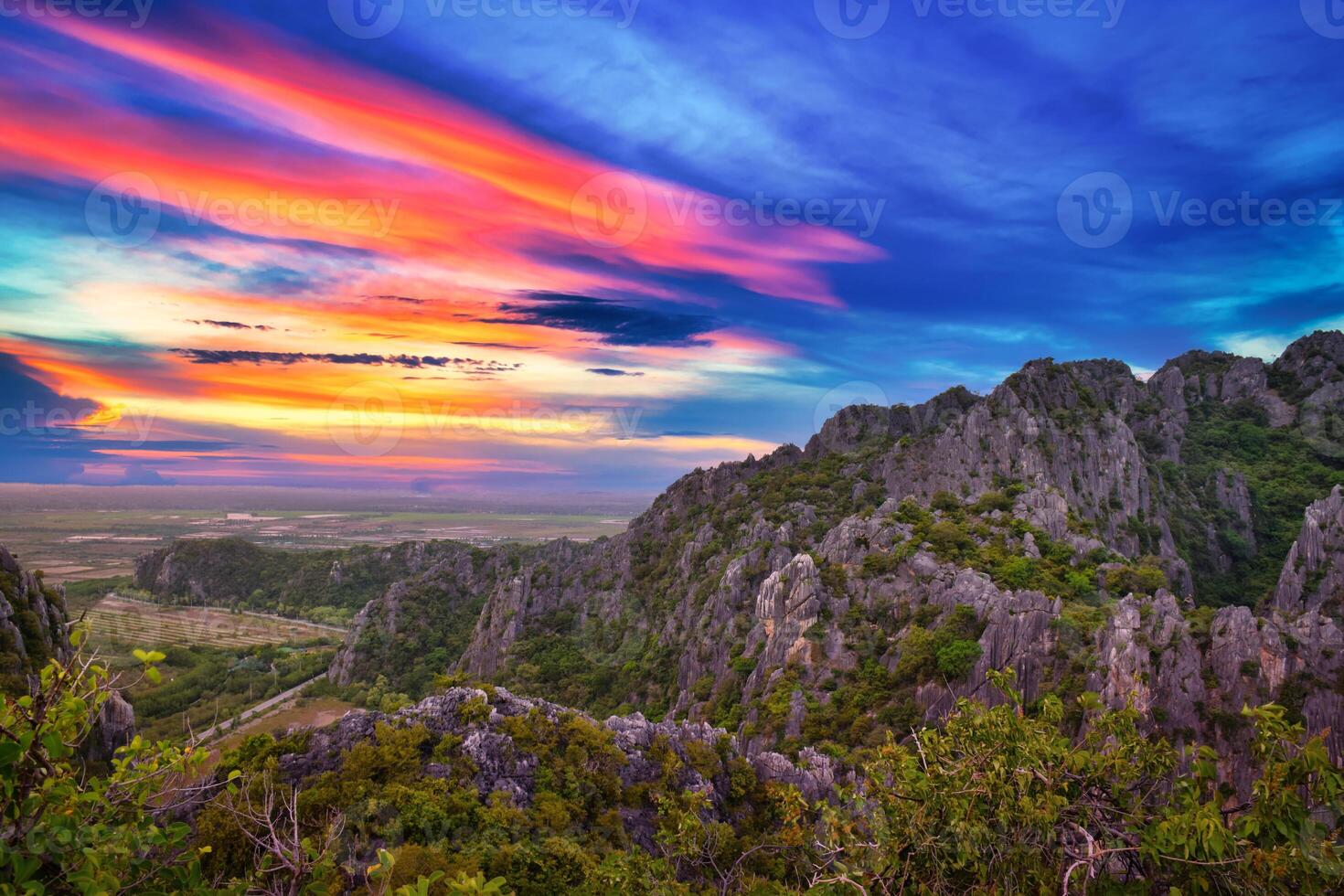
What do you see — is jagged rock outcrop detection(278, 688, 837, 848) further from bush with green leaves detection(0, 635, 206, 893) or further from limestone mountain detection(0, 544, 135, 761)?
limestone mountain detection(0, 544, 135, 761)

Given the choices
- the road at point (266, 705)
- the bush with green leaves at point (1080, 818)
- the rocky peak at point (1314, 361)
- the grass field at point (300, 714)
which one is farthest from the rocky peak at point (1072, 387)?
the road at point (266, 705)

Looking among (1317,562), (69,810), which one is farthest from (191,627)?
(1317,562)

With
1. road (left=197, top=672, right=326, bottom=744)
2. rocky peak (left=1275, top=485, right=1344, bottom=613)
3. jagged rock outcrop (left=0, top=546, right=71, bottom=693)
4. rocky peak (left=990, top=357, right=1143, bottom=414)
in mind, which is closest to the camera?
jagged rock outcrop (left=0, top=546, right=71, bottom=693)

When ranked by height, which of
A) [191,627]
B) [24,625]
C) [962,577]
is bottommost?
[191,627]

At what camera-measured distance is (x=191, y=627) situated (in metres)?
152

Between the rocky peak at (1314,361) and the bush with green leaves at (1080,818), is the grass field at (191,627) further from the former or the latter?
the rocky peak at (1314,361)

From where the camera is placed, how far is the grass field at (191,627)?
5349 inches

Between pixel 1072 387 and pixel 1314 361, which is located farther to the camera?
pixel 1314 361

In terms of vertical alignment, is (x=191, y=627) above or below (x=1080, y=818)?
below

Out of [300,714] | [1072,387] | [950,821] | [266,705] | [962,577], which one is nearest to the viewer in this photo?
[950,821]

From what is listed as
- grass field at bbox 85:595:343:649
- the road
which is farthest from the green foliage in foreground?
grass field at bbox 85:595:343:649

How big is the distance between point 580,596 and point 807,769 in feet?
240

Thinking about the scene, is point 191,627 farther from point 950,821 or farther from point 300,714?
point 950,821

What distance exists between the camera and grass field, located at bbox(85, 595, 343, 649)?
135875 millimetres
